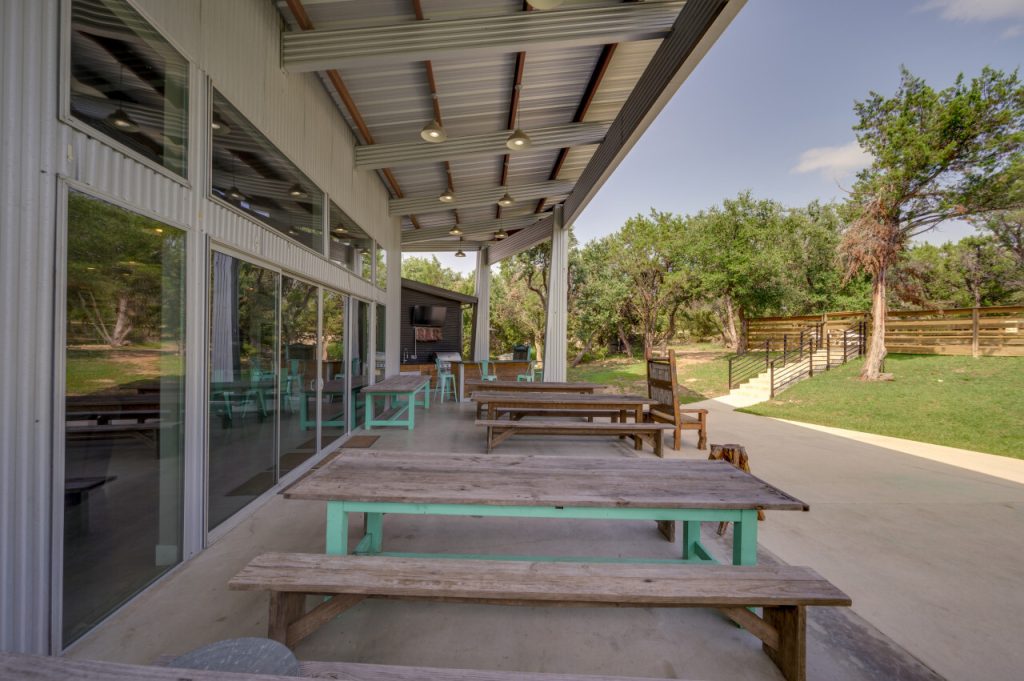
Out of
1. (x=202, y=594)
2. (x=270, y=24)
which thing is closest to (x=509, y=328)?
(x=270, y=24)

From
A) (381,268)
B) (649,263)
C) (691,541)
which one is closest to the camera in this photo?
(691,541)

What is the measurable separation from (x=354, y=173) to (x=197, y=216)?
3854 mm

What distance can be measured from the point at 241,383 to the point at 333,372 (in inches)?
78.1

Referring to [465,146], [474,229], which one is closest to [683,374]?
[474,229]

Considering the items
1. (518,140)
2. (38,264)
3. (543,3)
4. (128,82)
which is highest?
(518,140)

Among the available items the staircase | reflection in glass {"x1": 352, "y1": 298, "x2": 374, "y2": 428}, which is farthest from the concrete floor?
the staircase

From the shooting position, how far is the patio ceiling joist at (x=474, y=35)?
3902mm

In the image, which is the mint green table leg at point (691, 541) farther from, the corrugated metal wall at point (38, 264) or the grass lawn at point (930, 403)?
the grass lawn at point (930, 403)

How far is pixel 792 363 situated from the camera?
1268 centimetres

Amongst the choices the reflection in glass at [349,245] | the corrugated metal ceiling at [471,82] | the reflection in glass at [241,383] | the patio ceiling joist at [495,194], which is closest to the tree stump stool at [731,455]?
the reflection in glass at [241,383]

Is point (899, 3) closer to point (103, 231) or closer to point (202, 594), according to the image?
point (103, 231)

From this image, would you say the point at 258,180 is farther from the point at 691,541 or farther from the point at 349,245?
the point at 691,541

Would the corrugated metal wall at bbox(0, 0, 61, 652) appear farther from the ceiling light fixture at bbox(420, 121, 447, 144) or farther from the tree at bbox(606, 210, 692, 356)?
the tree at bbox(606, 210, 692, 356)

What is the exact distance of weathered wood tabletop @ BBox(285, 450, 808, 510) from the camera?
1.86 metres
